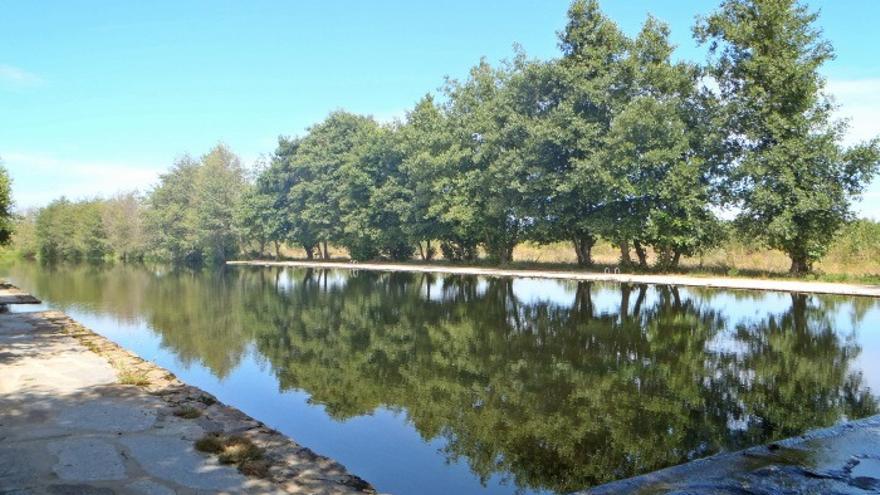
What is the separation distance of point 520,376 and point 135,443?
5317 millimetres

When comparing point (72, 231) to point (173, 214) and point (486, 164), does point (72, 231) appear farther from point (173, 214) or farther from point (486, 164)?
point (486, 164)

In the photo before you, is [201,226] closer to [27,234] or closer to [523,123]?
[523,123]

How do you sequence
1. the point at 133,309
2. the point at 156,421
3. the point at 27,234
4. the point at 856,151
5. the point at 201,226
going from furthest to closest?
the point at 27,234
the point at 201,226
the point at 856,151
the point at 133,309
the point at 156,421

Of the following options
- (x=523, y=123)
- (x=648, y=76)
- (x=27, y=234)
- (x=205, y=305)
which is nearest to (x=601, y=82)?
(x=648, y=76)

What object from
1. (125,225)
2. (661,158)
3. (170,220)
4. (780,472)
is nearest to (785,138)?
(661,158)

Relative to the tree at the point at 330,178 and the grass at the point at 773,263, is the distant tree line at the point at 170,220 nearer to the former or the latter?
the tree at the point at 330,178

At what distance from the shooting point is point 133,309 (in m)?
18.7

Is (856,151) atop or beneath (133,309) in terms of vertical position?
atop

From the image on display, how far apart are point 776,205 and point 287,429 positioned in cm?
2448

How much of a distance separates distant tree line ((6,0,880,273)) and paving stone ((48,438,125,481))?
25.6 m

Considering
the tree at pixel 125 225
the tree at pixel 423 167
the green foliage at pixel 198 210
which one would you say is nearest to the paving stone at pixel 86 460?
the tree at pixel 423 167

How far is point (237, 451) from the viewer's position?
192 inches

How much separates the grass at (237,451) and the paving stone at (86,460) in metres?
0.63

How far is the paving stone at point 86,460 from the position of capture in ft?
14.2
